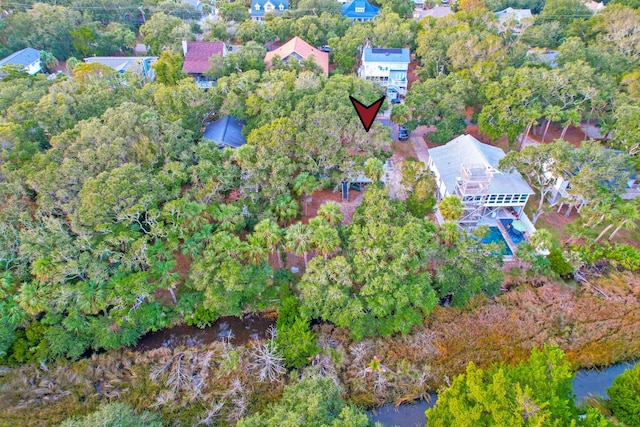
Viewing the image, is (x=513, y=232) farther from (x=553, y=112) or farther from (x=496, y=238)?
(x=553, y=112)

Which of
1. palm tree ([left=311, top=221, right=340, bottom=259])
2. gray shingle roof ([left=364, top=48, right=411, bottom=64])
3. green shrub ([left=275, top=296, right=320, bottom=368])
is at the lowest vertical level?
green shrub ([left=275, top=296, right=320, bottom=368])

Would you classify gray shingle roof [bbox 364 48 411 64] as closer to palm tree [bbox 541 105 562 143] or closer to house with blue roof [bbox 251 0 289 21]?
palm tree [bbox 541 105 562 143]

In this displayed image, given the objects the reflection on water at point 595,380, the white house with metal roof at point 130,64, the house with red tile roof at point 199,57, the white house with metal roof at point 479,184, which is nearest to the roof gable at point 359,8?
the house with red tile roof at point 199,57

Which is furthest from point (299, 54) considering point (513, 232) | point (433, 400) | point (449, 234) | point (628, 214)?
point (433, 400)

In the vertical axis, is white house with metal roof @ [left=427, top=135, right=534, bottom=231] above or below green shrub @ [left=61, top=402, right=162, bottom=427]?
above

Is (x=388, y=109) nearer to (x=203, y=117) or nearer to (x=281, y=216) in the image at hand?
(x=203, y=117)

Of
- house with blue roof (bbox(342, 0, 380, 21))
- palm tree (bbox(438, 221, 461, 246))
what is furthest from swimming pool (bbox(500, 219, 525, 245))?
house with blue roof (bbox(342, 0, 380, 21))

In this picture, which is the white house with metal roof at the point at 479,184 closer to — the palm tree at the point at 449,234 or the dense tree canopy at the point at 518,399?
the palm tree at the point at 449,234
